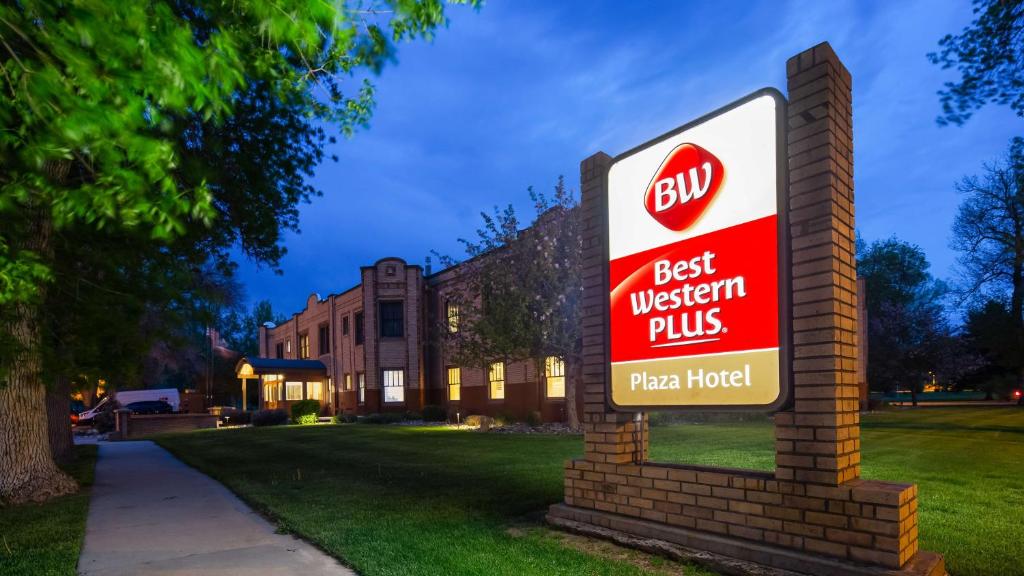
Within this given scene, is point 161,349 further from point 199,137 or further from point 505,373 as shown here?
point 199,137

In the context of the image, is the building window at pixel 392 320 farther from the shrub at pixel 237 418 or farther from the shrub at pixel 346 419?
the shrub at pixel 237 418

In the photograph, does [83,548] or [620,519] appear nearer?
[620,519]

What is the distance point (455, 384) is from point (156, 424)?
45.6ft

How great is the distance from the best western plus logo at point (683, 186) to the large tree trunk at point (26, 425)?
8.67m

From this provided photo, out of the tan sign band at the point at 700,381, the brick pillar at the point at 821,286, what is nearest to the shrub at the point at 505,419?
the tan sign band at the point at 700,381

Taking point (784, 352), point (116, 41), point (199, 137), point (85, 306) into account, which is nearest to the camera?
point (116, 41)

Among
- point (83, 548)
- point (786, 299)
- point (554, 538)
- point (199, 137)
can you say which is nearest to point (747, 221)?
point (786, 299)

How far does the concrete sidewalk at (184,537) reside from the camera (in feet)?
19.3

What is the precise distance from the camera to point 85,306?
9.36m

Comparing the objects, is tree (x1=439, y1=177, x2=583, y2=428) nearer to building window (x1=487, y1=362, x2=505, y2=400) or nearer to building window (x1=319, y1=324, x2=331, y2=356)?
building window (x1=487, y1=362, x2=505, y2=400)

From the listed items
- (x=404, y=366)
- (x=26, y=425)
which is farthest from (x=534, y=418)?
(x=26, y=425)

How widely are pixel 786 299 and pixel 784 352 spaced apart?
0.39m

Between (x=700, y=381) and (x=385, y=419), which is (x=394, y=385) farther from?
(x=700, y=381)

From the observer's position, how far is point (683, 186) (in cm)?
574
